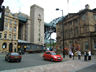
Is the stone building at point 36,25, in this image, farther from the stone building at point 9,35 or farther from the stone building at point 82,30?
the stone building at point 82,30

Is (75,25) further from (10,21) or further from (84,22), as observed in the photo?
(10,21)

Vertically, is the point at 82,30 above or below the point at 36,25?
below

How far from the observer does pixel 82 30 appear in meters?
33.4

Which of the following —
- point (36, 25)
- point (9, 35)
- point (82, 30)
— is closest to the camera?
point (82, 30)

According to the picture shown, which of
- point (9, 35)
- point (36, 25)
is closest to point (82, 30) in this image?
point (9, 35)

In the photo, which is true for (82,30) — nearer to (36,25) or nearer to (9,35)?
(9,35)

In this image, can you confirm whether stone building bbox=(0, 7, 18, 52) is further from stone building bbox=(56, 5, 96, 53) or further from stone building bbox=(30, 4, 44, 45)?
stone building bbox=(56, 5, 96, 53)

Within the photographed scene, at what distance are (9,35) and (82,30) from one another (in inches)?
1323

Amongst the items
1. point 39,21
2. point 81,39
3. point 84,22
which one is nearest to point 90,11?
point 84,22

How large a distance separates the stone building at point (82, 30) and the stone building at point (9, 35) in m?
26.0

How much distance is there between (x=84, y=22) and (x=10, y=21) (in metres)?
35.0

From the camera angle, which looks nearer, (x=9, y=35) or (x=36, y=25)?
(x=9, y=35)

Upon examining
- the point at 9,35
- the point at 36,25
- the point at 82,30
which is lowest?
the point at 9,35

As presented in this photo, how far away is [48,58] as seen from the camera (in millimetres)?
19484
